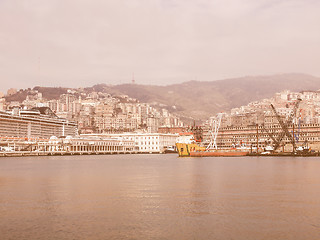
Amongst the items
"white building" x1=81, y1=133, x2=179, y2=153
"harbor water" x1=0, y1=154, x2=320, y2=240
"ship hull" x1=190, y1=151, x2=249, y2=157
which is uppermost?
"white building" x1=81, y1=133, x2=179, y2=153

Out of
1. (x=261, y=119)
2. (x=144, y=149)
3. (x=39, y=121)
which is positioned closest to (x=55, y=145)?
(x=39, y=121)

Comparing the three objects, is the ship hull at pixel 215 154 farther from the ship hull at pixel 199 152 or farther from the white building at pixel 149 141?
the white building at pixel 149 141

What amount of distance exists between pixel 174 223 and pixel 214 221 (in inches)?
69.5

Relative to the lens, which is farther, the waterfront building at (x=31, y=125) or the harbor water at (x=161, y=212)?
the waterfront building at (x=31, y=125)

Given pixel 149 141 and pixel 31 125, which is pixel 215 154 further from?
pixel 31 125

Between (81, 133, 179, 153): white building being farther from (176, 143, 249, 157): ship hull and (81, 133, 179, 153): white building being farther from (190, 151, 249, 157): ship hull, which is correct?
(190, 151, 249, 157): ship hull

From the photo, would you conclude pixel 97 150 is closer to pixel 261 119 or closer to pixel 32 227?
pixel 261 119

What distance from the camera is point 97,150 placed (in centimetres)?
15438

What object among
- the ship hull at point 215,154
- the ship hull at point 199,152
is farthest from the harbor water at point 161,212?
the ship hull at point 215,154

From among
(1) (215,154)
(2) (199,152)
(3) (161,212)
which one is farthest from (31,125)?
(3) (161,212)

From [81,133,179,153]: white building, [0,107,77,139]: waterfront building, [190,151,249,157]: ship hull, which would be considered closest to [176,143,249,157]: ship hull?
[190,151,249,157]: ship hull

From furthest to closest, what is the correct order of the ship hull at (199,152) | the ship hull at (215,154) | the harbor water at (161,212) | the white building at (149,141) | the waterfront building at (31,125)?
the white building at (149,141) → the waterfront building at (31,125) → the ship hull at (215,154) → the ship hull at (199,152) → the harbor water at (161,212)

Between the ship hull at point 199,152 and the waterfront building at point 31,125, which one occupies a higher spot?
the waterfront building at point 31,125

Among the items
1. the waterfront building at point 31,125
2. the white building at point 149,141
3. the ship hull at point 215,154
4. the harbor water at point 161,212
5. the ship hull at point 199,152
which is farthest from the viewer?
the white building at point 149,141
